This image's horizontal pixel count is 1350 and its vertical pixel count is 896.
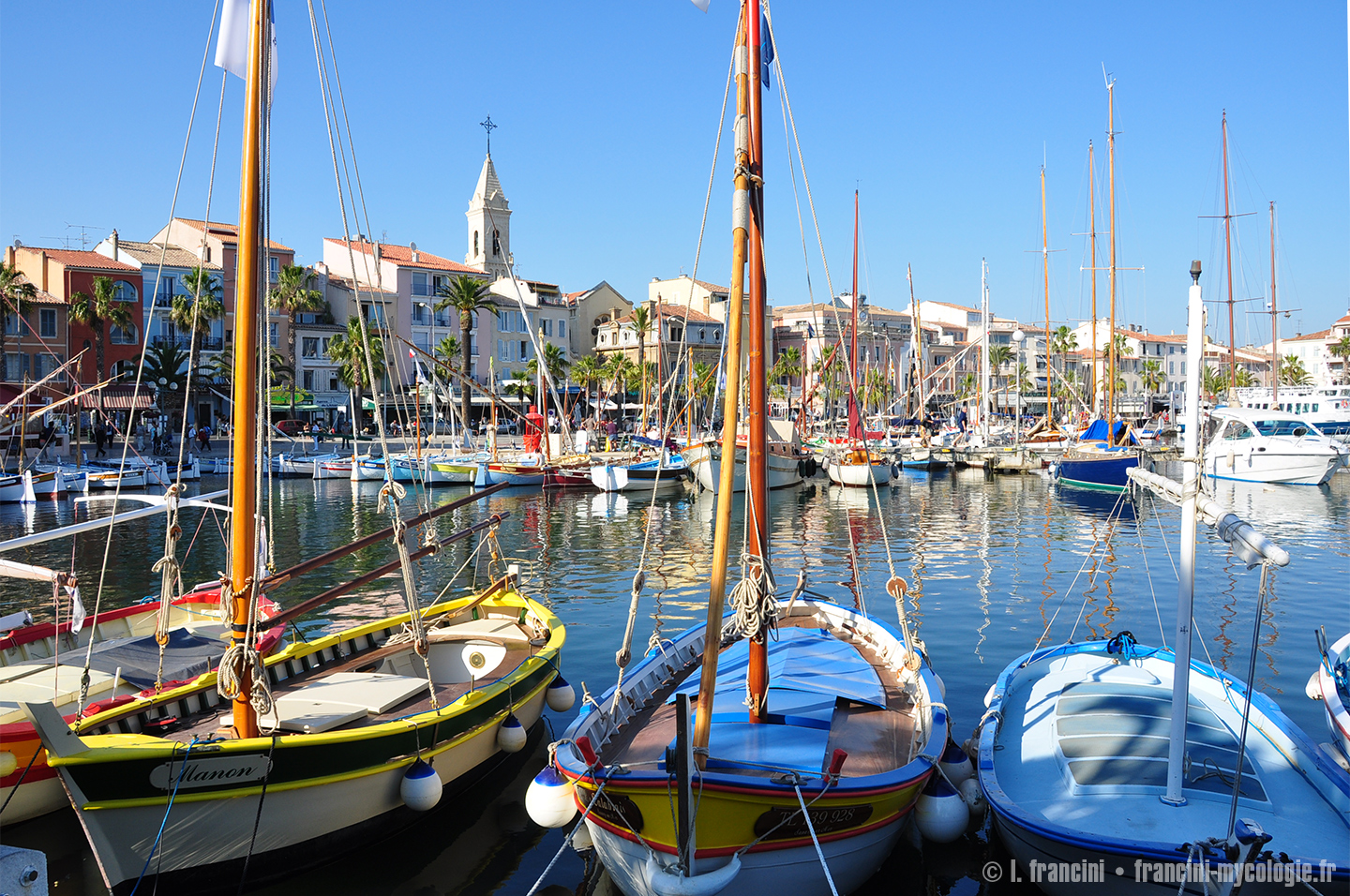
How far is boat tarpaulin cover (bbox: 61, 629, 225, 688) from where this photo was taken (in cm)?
1201

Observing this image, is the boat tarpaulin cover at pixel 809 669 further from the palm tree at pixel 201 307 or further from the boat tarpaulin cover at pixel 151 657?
the palm tree at pixel 201 307

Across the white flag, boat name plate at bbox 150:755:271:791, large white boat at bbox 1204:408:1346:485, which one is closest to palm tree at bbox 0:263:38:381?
the white flag

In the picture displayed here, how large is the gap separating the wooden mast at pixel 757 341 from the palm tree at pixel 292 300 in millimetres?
71920

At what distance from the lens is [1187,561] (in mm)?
8406

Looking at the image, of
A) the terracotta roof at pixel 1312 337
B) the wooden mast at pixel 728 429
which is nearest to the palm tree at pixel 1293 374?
the terracotta roof at pixel 1312 337

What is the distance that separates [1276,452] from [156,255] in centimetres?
7616

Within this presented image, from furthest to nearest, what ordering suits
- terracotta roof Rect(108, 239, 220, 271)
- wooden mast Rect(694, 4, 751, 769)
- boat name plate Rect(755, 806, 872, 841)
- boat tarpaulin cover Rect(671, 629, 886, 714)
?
1. terracotta roof Rect(108, 239, 220, 271)
2. boat tarpaulin cover Rect(671, 629, 886, 714)
3. wooden mast Rect(694, 4, 751, 769)
4. boat name plate Rect(755, 806, 872, 841)

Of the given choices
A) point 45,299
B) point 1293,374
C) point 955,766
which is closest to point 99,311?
point 45,299

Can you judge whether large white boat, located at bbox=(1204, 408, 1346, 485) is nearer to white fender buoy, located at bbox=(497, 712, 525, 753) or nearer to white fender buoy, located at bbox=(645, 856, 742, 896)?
white fender buoy, located at bbox=(497, 712, 525, 753)

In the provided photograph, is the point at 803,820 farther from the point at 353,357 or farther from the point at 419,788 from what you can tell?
the point at 353,357

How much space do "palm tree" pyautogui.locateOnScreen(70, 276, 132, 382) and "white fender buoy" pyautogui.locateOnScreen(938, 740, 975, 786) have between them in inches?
2448

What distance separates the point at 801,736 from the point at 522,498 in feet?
121

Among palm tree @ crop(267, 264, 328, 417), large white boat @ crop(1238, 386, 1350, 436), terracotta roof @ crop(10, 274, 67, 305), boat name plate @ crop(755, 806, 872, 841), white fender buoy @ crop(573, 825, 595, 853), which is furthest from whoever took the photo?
palm tree @ crop(267, 264, 328, 417)

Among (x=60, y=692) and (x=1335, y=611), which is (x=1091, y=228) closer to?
(x=1335, y=611)
